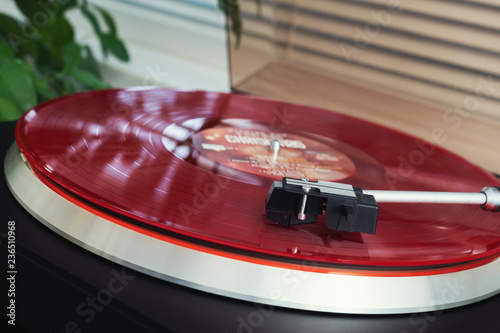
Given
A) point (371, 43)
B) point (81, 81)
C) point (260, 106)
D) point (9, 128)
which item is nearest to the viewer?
point (9, 128)

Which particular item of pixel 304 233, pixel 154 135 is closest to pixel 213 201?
pixel 304 233

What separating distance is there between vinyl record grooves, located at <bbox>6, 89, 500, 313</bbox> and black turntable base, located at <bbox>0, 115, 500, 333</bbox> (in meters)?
0.01

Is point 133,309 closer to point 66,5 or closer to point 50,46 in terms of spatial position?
point 50,46

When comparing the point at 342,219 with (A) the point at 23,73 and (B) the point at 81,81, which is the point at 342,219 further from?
(B) the point at 81,81

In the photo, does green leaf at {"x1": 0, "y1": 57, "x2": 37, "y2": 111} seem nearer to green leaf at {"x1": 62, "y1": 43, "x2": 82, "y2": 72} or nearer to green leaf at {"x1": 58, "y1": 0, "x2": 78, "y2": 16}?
green leaf at {"x1": 62, "y1": 43, "x2": 82, "y2": 72}

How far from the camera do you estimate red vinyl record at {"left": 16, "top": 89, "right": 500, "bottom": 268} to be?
0.58 m

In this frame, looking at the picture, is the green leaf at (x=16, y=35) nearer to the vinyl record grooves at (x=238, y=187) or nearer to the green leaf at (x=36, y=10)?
the green leaf at (x=36, y=10)

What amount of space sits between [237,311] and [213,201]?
156mm

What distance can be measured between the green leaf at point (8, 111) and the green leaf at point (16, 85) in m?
0.02

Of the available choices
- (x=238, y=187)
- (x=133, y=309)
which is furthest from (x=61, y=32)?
(x=133, y=309)

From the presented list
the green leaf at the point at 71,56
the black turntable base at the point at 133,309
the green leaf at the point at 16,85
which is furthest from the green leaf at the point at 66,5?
the black turntable base at the point at 133,309

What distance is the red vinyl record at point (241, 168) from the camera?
23.0 inches

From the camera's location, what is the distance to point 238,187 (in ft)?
2.30

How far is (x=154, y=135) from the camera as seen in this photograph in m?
0.83
